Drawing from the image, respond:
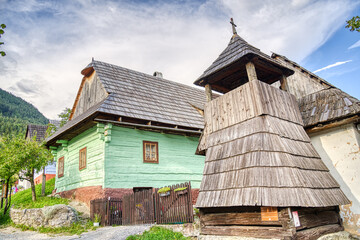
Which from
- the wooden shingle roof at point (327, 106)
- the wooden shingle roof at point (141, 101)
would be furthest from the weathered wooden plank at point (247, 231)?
the wooden shingle roof at point (141, 101)

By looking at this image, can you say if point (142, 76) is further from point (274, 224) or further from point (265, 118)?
point (274, 224)

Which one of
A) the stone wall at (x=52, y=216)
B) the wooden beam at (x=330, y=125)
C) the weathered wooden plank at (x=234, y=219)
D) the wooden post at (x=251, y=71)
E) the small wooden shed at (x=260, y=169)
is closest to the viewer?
the small wooden shed at (x=260, y=169)

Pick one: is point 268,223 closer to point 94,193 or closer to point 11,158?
point 94,193

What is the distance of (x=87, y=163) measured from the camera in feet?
42.6

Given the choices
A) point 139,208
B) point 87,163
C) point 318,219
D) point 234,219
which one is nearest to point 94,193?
point 87,163

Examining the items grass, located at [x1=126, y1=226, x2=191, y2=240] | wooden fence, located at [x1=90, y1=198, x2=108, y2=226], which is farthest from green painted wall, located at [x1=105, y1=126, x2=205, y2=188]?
grass, located at [x1=126, y1=226, x2=191, y2=240]

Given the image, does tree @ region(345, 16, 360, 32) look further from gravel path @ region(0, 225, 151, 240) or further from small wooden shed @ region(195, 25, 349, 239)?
gravel path @ region(0, 225, 151, 240)

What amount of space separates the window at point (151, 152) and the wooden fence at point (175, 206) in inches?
153

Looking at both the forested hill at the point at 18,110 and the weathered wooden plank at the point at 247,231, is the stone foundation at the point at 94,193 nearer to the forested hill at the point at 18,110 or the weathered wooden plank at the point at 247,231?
the weathered wooden plank at the point at 247,231

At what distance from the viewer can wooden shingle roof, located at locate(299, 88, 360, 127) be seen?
7.94m

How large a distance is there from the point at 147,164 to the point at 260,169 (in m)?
7.51

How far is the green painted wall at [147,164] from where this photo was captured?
12.0m

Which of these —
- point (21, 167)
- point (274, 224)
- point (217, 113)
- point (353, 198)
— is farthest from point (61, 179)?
point (353, 198)

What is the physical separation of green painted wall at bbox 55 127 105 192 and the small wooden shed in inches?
208
